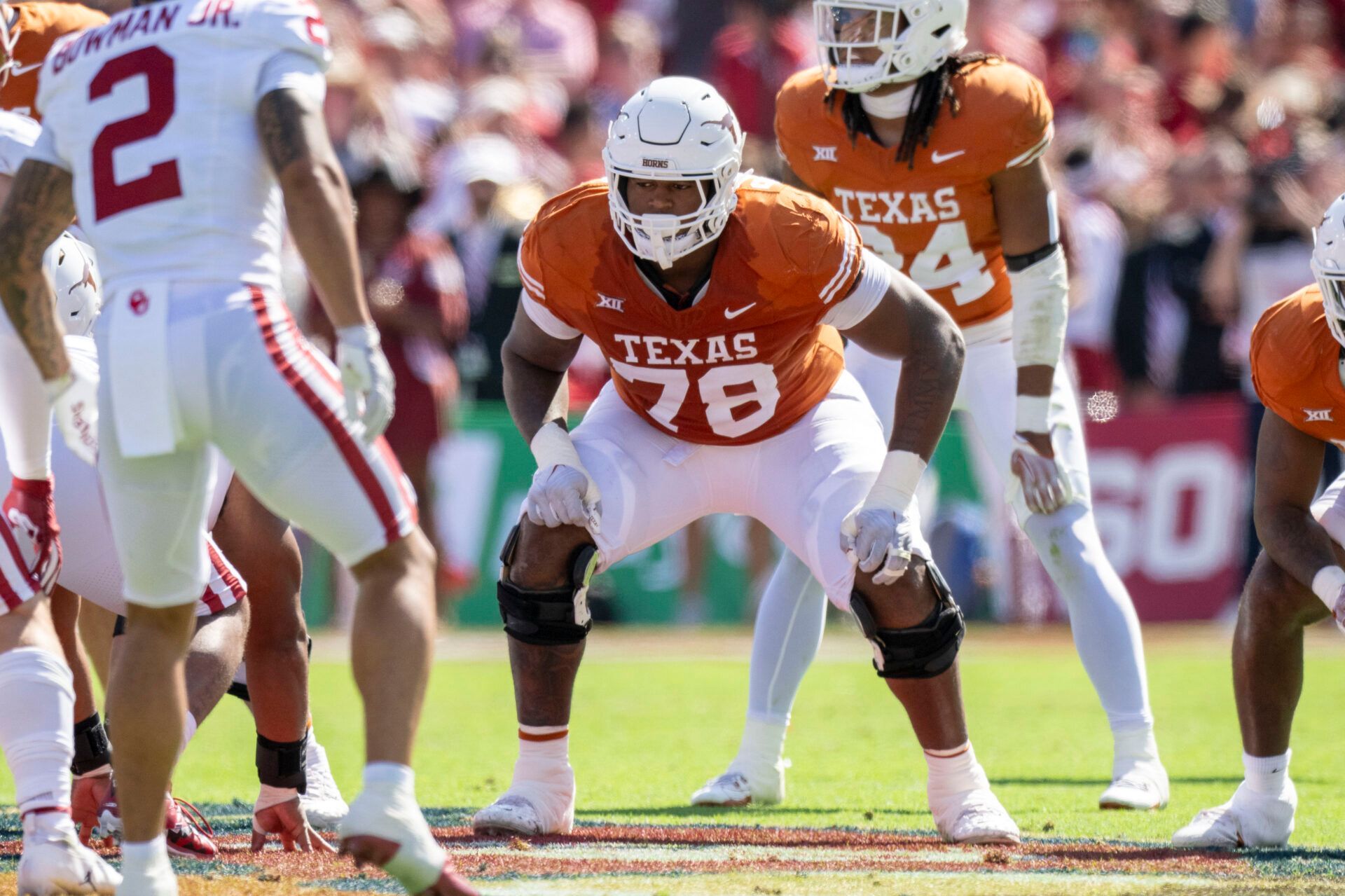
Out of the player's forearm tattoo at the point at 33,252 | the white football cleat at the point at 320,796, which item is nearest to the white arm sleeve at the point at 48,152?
the player's forearm tattoo at the point at 33,252

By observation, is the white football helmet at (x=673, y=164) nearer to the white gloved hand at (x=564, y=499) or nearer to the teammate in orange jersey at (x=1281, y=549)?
the white gloved hand at (x=564, y=499)

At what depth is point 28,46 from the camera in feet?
18.5

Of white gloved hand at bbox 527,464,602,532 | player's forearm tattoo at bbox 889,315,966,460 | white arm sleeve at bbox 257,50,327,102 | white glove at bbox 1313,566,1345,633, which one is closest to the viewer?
white arm sleeve at bbox 257,50,327,102

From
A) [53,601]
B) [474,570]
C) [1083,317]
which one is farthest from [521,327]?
[1083,317]

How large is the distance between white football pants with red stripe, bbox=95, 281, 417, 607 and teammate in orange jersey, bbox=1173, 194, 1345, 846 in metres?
2.26

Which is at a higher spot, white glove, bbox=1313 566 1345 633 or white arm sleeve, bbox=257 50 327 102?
white arm sleeve, bbox=257 50 327 102

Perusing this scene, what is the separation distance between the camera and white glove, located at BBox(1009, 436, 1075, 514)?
5.67 metres

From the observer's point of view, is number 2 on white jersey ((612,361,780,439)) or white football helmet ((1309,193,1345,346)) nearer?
white football helmet ((1309,193,1345,346))

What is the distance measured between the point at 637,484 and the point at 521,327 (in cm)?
54

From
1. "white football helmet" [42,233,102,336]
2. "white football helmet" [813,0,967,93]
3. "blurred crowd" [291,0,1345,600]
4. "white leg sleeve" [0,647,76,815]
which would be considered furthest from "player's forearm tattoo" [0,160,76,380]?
"blurred crowd" [291,0,1345,600]

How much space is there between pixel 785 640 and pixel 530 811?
4.11 feet

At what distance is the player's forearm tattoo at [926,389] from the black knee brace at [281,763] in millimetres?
1712

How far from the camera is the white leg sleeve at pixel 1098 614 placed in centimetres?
562

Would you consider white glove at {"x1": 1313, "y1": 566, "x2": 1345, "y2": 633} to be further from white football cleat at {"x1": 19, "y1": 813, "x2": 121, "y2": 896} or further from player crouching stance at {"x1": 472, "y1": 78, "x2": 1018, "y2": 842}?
white football cleat at {"x1": 19, "y1": 813, "x2": 121, "y2": 896}
